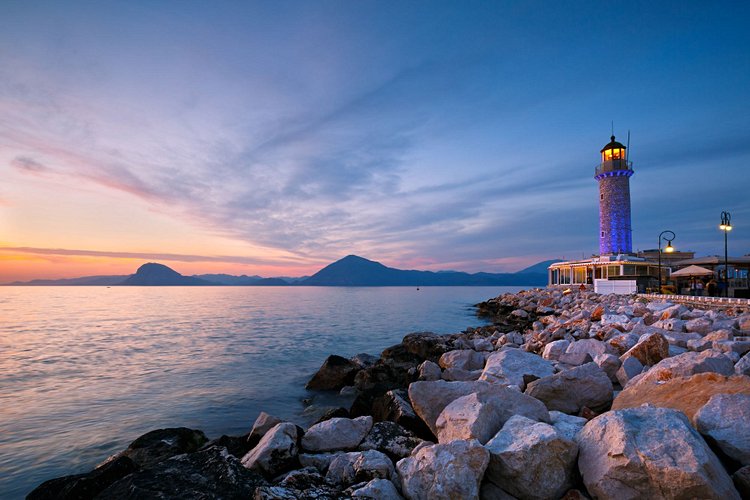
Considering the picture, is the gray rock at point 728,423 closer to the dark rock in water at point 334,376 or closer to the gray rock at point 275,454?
the gray rock at point 275,454

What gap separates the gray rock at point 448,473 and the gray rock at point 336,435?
1581 millimetres

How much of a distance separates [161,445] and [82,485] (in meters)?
1.57

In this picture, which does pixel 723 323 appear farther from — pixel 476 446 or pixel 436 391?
pixel 476 446

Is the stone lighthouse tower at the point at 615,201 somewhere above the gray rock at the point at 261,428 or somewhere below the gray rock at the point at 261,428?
above

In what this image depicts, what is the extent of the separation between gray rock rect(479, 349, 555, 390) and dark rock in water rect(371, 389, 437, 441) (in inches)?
56.3

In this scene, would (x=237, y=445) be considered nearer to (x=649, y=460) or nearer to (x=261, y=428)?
(x=261, y=428)

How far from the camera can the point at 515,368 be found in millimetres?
6223

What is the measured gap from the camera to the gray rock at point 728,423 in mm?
3072

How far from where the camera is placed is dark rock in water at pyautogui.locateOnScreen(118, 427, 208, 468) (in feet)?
16.3

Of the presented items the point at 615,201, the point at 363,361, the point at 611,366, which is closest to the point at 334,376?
the point at 363,361

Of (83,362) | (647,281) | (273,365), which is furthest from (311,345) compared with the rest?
(647,281)

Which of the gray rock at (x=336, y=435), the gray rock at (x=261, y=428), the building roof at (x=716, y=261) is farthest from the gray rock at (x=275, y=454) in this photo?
the building roof at (x=716, y=261)

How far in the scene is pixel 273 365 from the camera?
14852mm

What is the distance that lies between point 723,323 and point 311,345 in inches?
623
